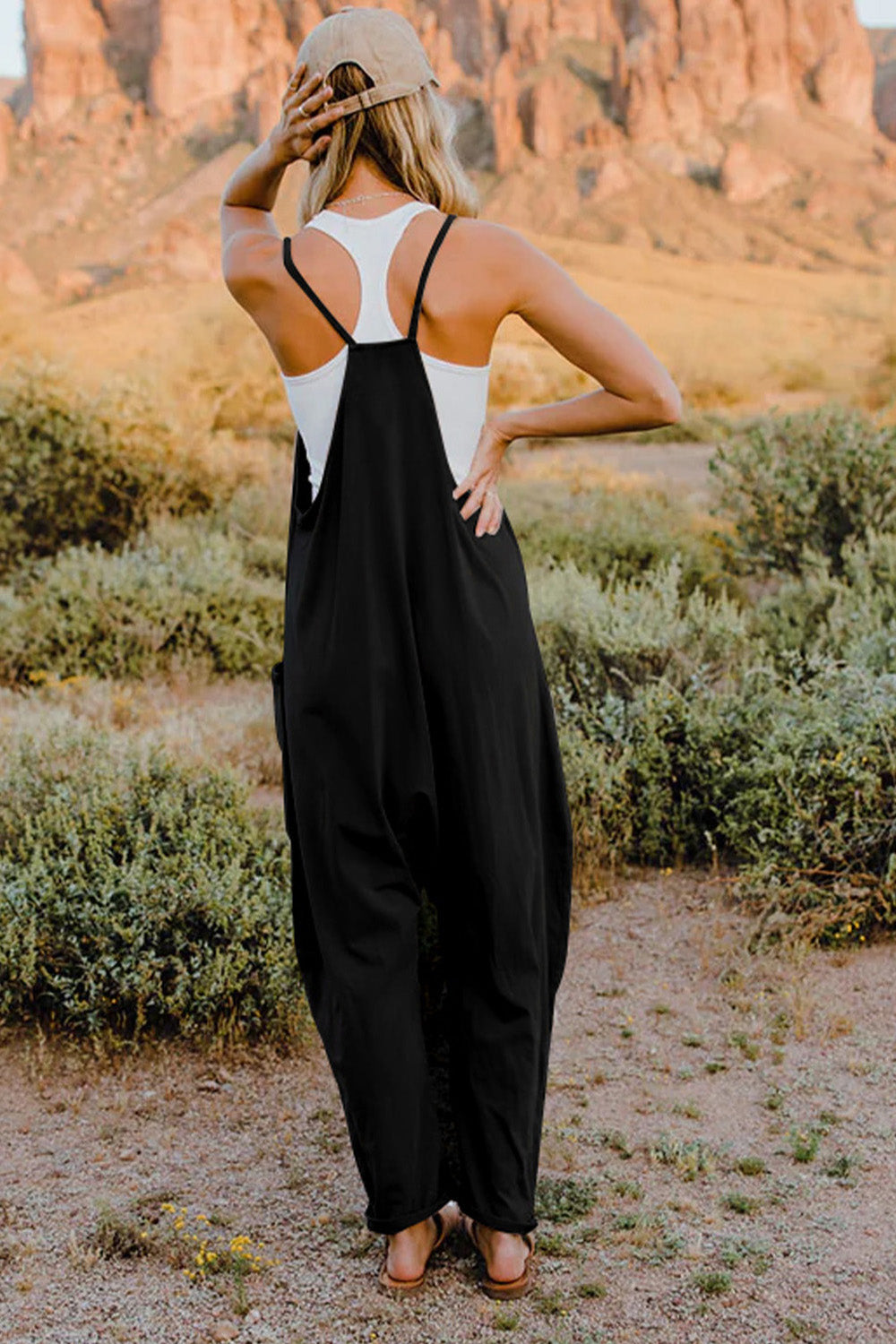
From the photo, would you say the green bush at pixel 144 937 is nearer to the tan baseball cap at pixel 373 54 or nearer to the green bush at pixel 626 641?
the green bush at pixel 626 641

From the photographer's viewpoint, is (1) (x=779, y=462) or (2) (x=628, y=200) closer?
(1) (x=779, y=462)

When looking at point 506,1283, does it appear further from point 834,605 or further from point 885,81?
point 885,81

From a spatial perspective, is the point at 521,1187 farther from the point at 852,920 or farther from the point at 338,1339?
the point at 852,920

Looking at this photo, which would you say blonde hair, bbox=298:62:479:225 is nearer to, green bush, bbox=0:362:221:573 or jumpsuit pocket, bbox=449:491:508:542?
jumpsuit pocket, bbox=449:491:508:542

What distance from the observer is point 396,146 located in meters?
2.00

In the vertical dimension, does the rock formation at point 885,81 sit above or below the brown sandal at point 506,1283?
above

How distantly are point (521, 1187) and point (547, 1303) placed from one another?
0.75 feet

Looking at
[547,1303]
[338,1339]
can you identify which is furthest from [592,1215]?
[338,1339]

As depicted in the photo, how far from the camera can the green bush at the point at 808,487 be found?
6.98 m

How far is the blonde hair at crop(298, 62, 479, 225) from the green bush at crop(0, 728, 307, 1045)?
6.54 ft

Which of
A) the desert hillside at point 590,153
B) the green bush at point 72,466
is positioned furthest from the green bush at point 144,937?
the desert hillside at point 590,153

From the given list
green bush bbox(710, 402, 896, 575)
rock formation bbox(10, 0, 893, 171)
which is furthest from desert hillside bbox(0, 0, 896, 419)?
green bush bbox(710, 402, 896, 575)

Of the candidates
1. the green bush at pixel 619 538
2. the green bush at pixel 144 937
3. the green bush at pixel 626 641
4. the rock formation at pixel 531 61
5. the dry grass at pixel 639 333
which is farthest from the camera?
the rock formation at pixel 531 61

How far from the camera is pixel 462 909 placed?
219 cm
